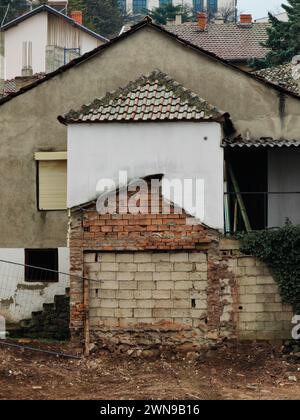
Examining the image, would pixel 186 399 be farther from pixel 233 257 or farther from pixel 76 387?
pixel 233 257

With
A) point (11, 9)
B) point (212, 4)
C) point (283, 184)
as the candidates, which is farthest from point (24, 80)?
point (212, 4)

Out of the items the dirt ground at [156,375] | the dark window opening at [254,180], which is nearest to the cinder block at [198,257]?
the dirt ground at [156,375]

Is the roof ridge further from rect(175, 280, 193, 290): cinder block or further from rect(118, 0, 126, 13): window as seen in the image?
rect(118, 0, 126, 13): window

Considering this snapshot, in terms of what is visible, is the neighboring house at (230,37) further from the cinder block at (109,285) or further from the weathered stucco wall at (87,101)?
the cinder block at (109,285)

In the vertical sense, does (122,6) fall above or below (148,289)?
above

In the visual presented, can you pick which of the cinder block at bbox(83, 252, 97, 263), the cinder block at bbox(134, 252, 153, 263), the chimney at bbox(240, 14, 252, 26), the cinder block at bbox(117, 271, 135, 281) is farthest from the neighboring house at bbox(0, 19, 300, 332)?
the chimney at bbox(240, 14, 252, 26)

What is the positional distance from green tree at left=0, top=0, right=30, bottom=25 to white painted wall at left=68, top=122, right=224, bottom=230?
129ft

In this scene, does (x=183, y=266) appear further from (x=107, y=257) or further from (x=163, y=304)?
(x=107, y=257)

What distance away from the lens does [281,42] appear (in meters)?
39.0

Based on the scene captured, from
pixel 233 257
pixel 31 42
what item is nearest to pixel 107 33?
pixel 31 42

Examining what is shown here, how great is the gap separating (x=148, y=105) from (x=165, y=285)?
11.8 feet

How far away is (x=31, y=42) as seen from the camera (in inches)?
1875

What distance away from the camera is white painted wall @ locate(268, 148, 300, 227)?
67.5 ft

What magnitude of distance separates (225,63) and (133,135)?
354 cm
